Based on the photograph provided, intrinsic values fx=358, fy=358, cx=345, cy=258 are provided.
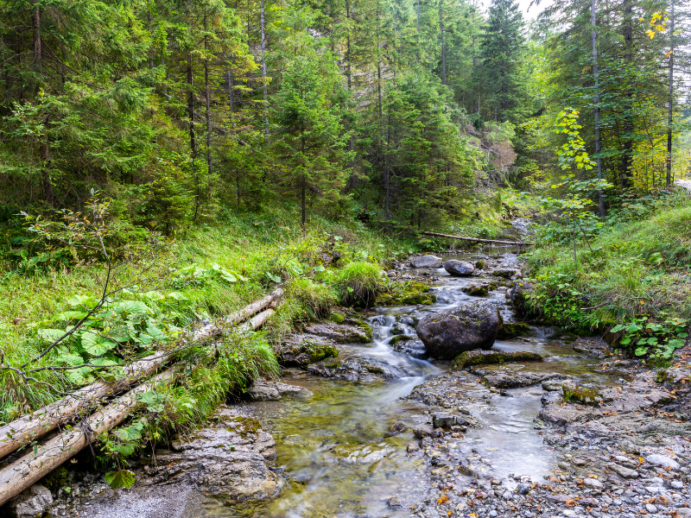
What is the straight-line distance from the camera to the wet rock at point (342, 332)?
25.7 feet

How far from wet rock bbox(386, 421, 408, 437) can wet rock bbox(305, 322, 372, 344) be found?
10.7 feet

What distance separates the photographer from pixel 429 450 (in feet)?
12.9

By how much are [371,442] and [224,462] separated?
168 centimetres

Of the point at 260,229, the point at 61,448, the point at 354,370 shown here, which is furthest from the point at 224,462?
the point at 260,229

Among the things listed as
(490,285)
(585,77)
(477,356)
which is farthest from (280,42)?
(477,356)

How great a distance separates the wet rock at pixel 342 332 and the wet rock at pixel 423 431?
348 cm

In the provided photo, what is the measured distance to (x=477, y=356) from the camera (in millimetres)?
6414

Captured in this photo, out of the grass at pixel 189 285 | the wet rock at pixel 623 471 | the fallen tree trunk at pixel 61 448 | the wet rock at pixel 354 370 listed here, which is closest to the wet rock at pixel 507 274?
the grass at pixel 189 285

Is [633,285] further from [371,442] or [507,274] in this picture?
[507,274]

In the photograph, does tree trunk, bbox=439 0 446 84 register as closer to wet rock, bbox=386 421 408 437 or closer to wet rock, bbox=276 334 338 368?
wet rock, bbox=276 334 338 368

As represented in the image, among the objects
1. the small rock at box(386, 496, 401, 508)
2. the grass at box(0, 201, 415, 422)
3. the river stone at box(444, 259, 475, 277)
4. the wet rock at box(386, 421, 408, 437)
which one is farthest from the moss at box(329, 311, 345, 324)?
the river stone at box(444, 259, 475, 277)

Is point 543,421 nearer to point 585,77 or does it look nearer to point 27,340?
point 27,340

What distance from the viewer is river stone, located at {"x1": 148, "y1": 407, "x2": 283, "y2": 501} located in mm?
3352

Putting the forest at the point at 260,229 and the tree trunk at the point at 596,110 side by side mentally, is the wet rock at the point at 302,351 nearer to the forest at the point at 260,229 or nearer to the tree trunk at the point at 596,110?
the forest at the point at 260,229
